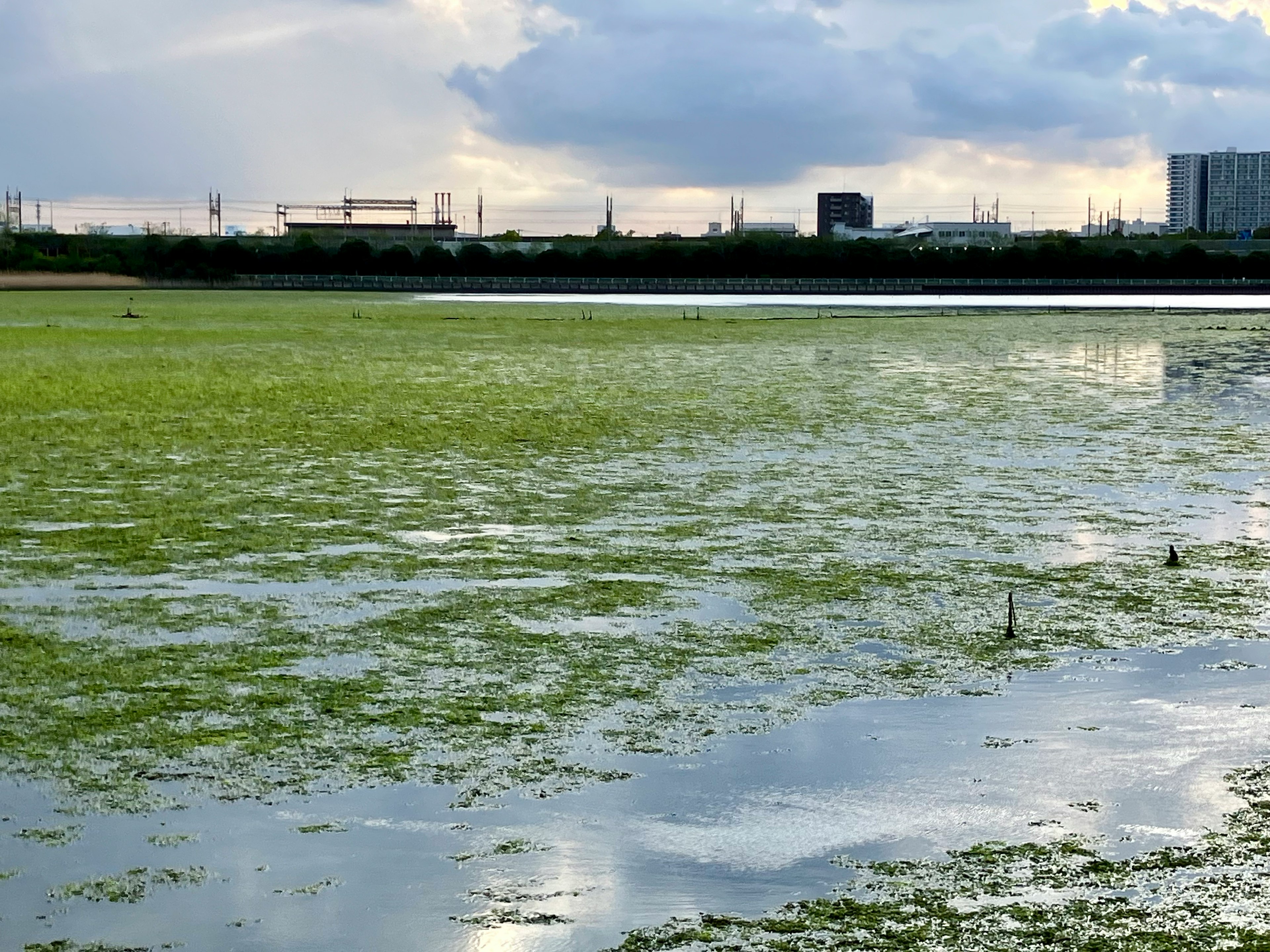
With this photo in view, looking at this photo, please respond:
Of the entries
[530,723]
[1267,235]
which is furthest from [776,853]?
[1267,235]

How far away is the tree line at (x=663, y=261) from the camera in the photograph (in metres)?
140

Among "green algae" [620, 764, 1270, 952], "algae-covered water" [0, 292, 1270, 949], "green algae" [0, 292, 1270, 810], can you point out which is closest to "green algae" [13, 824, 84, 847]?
"algae-covered water" [0, 292, 1270, 949]

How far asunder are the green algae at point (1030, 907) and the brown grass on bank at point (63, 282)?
118 m

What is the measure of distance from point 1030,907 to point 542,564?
704 centimetres

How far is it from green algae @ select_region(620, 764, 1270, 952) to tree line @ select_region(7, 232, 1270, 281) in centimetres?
13180

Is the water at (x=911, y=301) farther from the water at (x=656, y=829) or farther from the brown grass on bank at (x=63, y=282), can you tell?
the water at (x=656, y=829)

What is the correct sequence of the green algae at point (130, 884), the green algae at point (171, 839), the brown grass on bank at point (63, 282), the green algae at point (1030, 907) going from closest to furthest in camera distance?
the green algae at point (1030, 907)
the green algae at point (130, 884)
the green algae at point (171, 839)
the brown grass on bank at point (63, 282)

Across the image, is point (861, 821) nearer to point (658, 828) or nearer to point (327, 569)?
point (658, 828)

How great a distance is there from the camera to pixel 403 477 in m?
17.9

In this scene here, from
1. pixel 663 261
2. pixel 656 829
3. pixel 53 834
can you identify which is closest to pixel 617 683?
pixel 656 829

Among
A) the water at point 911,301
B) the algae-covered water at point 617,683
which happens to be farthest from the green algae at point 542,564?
the water at point 911,301

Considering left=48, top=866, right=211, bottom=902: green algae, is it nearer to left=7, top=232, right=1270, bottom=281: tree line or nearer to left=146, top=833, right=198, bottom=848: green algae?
left=146, top=833, right=198, bottom=848: green algae

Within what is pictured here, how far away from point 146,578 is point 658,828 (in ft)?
21.4

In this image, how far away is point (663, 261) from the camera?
5763 inches
